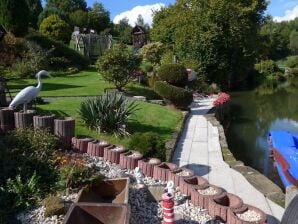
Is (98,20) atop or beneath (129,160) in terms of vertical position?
atop

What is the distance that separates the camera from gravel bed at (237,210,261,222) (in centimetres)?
538

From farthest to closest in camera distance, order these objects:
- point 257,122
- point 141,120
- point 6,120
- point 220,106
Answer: point 257,122 < point 220,106 < point 141,120 < point 6,120

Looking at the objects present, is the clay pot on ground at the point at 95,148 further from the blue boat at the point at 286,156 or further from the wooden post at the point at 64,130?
the blue boat at the point at 286,156

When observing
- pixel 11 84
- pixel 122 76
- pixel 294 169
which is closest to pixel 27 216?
pixel 294 169

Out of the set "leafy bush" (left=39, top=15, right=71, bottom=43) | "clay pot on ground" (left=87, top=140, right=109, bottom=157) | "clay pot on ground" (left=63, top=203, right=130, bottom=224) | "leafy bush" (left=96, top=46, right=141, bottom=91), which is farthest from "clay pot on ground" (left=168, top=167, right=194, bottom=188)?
"leafy bush" (left=39, top=15, right=71, bottom=43)

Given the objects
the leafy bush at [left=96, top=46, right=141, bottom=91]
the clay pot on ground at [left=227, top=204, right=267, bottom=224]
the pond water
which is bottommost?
the pond water

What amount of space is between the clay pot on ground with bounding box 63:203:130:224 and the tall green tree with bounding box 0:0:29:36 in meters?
22.1

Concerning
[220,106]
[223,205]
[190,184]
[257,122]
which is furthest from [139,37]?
[223,205]

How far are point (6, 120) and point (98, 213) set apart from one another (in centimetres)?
441

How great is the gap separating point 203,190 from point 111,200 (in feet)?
4.63

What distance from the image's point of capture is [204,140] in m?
11.4

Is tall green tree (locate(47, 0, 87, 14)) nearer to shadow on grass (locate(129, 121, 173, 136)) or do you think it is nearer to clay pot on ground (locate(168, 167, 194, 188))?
shadow on grass (locate(129, 121, 173, 136))

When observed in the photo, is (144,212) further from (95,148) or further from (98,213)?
(95,148)

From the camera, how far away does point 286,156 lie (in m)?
9.44
